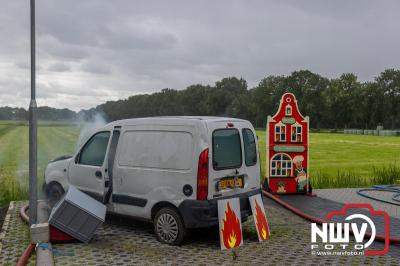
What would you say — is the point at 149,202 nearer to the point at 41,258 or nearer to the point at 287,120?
the point at 41,258

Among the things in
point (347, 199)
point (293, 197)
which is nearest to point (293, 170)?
point (293, 197)

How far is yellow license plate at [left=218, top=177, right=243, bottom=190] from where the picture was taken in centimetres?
772

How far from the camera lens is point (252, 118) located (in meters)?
111

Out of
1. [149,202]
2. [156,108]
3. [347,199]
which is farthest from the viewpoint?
[156,108]

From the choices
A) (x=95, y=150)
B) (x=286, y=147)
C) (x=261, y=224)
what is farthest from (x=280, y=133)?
(x=95, y=150)

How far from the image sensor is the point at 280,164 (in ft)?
42.7

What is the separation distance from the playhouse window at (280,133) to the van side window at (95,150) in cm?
556

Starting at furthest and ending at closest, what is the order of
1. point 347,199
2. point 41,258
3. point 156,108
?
point 156,108
point 347,199
point 41,258

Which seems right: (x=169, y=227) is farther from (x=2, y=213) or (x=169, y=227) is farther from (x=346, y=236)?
(x=2, y=213)

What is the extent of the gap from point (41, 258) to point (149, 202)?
2.00 meters

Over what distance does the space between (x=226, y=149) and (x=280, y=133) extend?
17.7 feet

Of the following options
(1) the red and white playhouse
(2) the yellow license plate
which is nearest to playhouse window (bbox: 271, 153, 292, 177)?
(1) the red and white playhouse

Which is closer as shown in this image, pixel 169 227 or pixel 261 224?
pixel 169 227

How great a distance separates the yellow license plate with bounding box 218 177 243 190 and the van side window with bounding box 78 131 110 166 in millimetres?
2477
